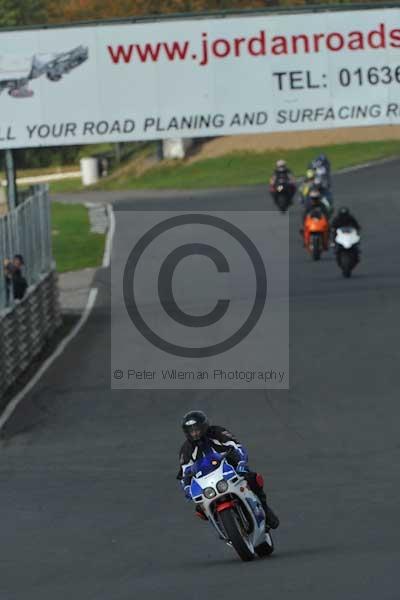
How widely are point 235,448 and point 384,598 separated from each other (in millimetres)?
3081

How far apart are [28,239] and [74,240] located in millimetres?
22459

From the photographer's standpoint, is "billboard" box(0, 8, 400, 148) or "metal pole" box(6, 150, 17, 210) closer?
"billboard" box(0, 8, 400, 148)

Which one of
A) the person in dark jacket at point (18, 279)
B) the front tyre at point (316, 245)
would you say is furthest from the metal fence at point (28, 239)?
the front tyre at point (316, 245)

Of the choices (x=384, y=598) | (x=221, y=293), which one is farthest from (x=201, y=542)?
(x=221, y=293)

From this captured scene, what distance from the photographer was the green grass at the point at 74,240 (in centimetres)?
4503

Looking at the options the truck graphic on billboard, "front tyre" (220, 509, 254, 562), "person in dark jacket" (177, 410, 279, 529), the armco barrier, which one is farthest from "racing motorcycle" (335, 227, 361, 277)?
"front tyre" (220, 509, 254, 562)

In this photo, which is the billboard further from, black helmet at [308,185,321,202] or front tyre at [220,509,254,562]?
front tyre at [220,509,254,562]

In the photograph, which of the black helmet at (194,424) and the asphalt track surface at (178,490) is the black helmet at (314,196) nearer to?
the asphalt track surface at (178,490)

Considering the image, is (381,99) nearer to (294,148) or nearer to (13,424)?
(13,424)

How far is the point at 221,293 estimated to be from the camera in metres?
33.8

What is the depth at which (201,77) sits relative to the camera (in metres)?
29.2

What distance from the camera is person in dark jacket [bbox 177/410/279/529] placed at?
1130 centimetres

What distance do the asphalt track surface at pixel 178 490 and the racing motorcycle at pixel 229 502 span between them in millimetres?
185

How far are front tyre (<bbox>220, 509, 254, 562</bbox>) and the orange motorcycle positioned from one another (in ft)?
81.2
